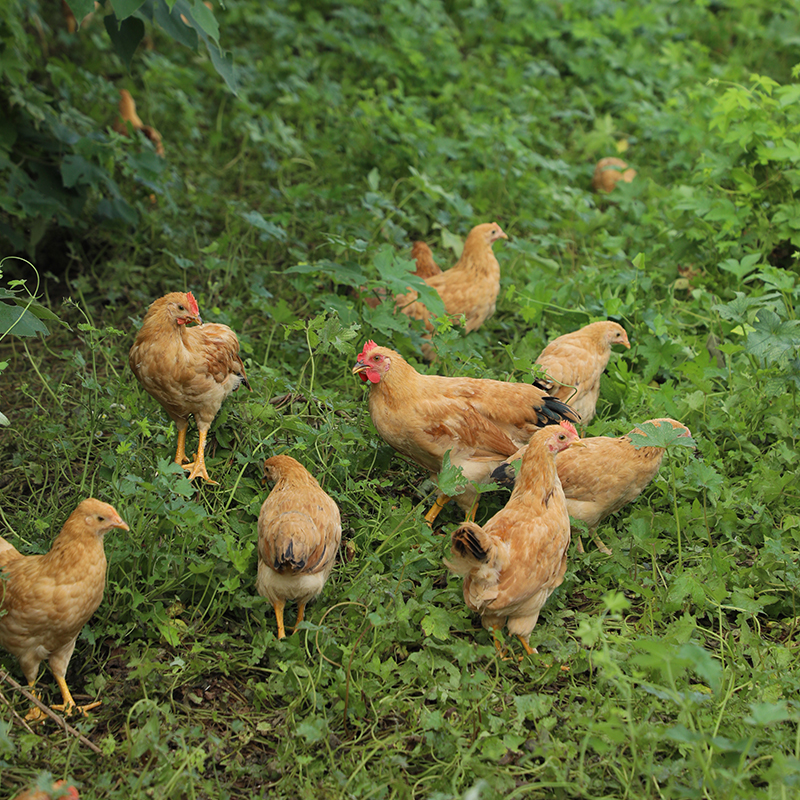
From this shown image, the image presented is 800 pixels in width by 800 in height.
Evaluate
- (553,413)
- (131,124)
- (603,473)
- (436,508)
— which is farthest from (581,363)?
(131,124)

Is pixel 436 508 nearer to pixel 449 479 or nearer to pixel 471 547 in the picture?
pixel 449 479

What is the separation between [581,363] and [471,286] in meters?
1.11

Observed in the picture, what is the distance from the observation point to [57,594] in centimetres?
294

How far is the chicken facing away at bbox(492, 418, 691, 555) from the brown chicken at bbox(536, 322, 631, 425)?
1.95ft

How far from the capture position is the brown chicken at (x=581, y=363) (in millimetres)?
4445

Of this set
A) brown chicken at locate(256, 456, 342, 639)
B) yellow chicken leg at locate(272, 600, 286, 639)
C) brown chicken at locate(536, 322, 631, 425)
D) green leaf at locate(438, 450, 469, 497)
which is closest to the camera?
brown chicken at locate(256, 456, 342, 639)

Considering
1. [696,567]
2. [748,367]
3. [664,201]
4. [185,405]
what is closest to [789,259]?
[664,201]

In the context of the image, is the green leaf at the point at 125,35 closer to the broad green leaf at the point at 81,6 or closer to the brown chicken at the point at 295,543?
the broad green leaf at the point at 81,6

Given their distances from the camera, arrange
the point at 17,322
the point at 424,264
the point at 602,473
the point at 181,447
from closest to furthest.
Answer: the point at 17,322 < the point at 602,473 < the point at 181,447 < the point at 424,264

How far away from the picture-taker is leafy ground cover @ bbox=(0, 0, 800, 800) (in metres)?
2.93

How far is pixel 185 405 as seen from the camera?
3963 mm

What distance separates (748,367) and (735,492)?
115 centimetres

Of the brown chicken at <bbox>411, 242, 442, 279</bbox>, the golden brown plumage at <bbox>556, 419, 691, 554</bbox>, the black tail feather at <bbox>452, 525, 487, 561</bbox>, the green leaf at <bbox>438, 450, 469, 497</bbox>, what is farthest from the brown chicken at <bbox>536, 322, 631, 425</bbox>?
the black tail feather at <bbox>452, 525, 487, 561</bbox>

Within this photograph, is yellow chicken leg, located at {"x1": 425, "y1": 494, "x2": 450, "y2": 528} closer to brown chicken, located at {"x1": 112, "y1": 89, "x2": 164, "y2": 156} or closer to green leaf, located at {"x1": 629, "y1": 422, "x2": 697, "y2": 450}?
green leaf, located at {"x1": 629, "y1": 422, "x2": 697, "y2": 450}
